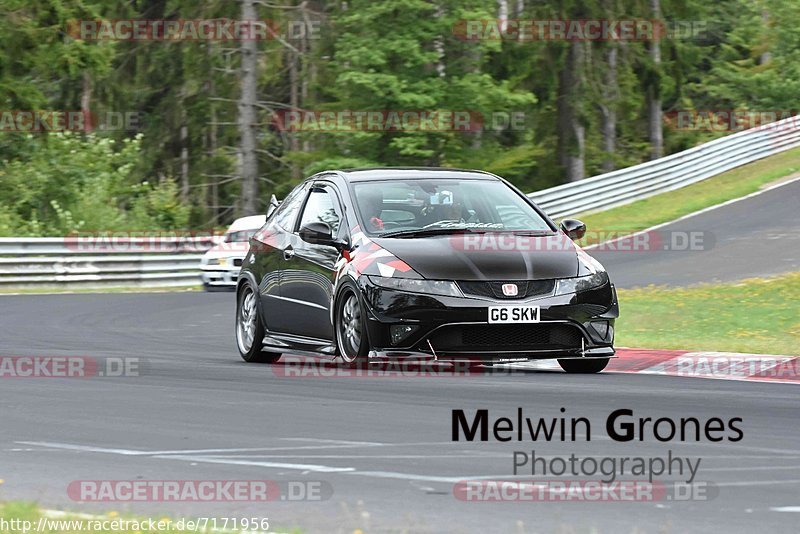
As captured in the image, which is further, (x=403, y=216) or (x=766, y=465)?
(x=403, y=216)

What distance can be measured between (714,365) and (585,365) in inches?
43.6

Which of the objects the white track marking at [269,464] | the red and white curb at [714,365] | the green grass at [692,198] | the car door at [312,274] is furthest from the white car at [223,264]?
the white track marking at [269,464]

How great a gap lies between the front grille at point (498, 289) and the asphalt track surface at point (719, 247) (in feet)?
40.7

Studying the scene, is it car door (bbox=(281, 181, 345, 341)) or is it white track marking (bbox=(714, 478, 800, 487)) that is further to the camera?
car door (bbox=(281, 181, 345, 341))

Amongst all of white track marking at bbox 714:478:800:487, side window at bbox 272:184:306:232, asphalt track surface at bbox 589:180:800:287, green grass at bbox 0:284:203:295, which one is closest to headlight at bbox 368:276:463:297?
side window at bbox 272:184:306:232

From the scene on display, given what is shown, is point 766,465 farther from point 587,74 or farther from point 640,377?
point 587,74

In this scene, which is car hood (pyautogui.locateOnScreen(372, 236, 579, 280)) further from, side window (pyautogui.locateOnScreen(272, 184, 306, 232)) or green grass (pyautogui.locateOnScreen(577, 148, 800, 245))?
green grass (pyautogui.locateOnScreen(577, 148, 800, 245))

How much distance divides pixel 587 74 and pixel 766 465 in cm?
3744

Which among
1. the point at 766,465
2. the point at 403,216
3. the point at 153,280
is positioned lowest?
the point at 153,280

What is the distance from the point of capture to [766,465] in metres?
7.32

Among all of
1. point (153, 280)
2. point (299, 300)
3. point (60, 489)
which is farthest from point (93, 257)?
point (60, 489)

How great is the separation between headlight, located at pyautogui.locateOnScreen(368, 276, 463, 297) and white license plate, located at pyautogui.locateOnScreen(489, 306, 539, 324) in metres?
0.29

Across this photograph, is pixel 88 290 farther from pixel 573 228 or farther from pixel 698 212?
pixel 573 228

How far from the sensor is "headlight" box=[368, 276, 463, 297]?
11.3 meters
